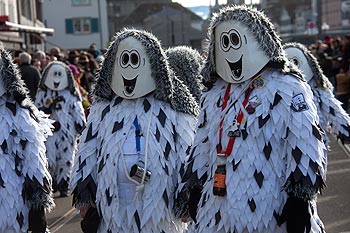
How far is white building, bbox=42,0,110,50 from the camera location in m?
63.4

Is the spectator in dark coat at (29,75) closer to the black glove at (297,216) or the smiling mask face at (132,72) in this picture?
the smiling mask face at (132,72)

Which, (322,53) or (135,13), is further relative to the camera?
(135,13)

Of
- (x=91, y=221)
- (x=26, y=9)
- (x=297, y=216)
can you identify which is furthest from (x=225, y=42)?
(x=26, y=9)

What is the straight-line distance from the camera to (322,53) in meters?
21.9

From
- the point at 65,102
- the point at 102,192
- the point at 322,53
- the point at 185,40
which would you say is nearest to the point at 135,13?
the point at 185,40

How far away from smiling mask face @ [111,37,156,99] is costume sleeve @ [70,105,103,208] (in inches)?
10.4

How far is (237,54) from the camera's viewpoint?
5.20 m

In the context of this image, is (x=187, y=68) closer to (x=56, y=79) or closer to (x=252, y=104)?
(x=252, y=104)

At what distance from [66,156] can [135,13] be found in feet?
223

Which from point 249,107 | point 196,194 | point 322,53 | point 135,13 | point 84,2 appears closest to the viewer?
point 249,107

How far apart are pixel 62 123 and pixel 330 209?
13.6 feet

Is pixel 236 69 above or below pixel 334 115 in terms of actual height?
above

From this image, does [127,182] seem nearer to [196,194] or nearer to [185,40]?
[196,194]

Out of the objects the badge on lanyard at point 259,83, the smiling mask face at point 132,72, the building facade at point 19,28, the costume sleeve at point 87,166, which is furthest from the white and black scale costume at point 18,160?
the building facade at point 19,28
